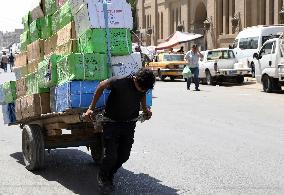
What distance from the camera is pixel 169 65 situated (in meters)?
32.5

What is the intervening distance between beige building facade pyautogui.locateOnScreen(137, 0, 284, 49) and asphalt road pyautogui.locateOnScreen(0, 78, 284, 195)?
1015 inches

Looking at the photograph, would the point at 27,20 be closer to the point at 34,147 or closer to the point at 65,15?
the point at 65,15

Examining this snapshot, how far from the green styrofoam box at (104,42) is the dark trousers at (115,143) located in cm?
97

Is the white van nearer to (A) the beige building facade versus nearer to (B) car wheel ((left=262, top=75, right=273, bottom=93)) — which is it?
(A) the beige building facade

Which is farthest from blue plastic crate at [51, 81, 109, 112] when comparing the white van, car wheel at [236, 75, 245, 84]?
the white van

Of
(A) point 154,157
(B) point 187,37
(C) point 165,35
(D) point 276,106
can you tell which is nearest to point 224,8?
(B) point 187,37

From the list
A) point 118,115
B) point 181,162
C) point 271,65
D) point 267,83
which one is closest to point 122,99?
point 118,115

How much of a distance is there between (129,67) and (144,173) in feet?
4.80

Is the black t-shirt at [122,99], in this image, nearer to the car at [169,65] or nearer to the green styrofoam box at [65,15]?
the green styrofoam box at [65,15]

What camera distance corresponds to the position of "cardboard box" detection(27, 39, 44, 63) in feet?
25.2

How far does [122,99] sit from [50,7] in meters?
2.12

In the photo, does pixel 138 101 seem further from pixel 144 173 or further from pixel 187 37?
pixel 187 37

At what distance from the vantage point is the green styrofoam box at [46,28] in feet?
24.9

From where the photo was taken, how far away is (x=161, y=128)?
11898 millimetres
